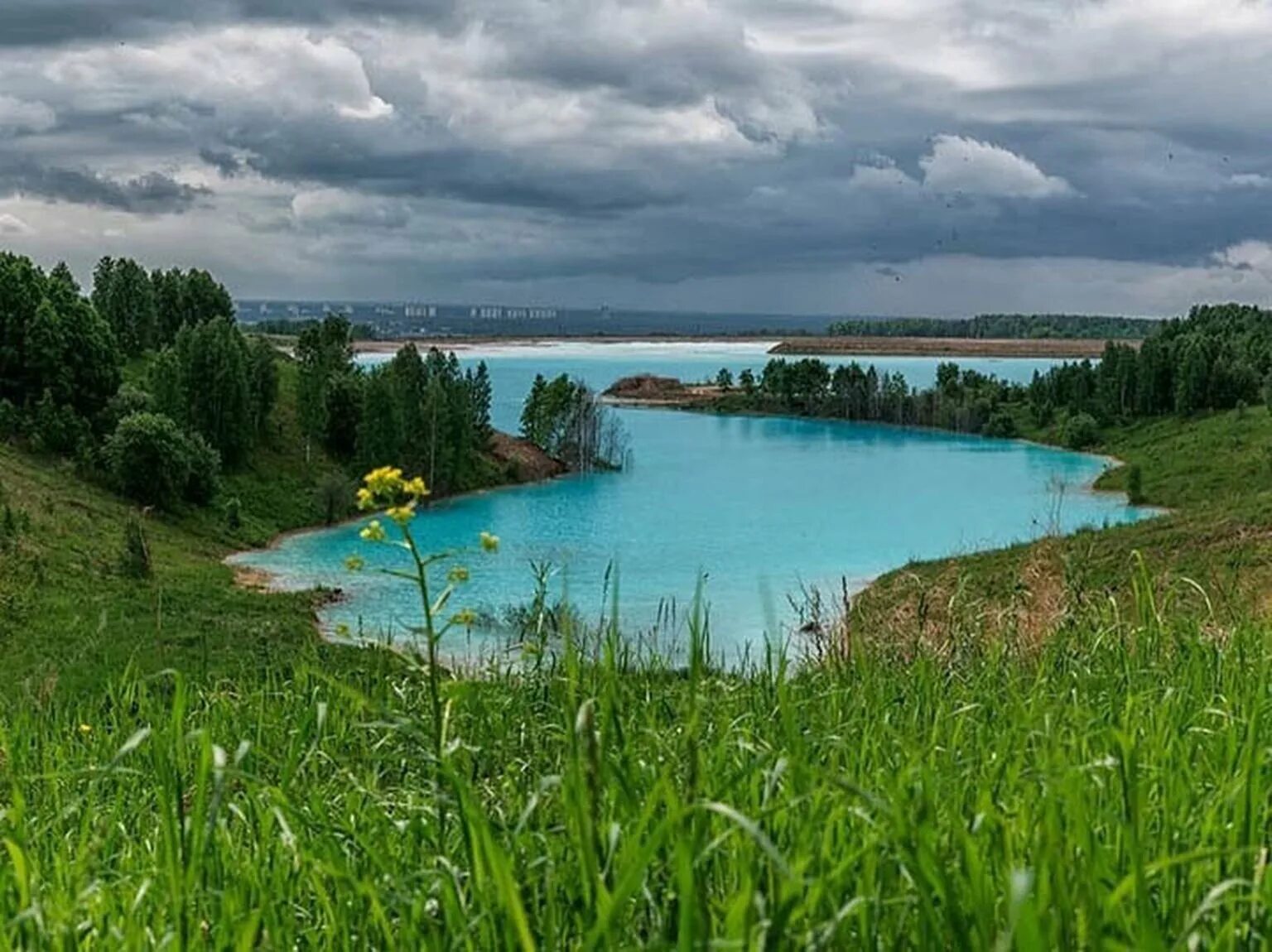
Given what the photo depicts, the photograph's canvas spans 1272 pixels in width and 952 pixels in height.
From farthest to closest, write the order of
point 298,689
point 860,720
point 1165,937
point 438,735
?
point 298,689 → point 860,720 → point 438,735 → point 1165,937

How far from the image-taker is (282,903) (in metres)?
2.34

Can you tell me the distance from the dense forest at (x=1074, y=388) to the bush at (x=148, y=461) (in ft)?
213

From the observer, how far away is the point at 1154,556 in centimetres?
3228

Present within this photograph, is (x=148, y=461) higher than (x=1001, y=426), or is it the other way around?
(x=148, y=461)

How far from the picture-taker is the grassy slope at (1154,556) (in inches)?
258

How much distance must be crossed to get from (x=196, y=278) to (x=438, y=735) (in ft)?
312

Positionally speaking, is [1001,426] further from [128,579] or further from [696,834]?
[696,834]

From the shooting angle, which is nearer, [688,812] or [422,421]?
[688,812]

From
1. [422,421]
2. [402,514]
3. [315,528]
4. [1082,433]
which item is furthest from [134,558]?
[1082,433]

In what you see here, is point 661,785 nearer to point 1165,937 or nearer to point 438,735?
point 438,735

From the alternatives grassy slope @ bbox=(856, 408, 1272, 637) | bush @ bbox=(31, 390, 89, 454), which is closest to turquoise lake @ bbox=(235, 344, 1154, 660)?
grassy slope @ bbox=(856, 408, 1272, 637)

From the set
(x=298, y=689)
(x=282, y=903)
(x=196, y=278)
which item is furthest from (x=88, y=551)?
(x=196, y=278)

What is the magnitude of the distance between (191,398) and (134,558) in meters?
23.7

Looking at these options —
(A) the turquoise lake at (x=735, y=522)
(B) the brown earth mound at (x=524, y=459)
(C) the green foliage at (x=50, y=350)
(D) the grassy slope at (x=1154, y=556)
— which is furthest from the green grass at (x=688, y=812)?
(B) the brown earth mound at (x=524, y=459)
